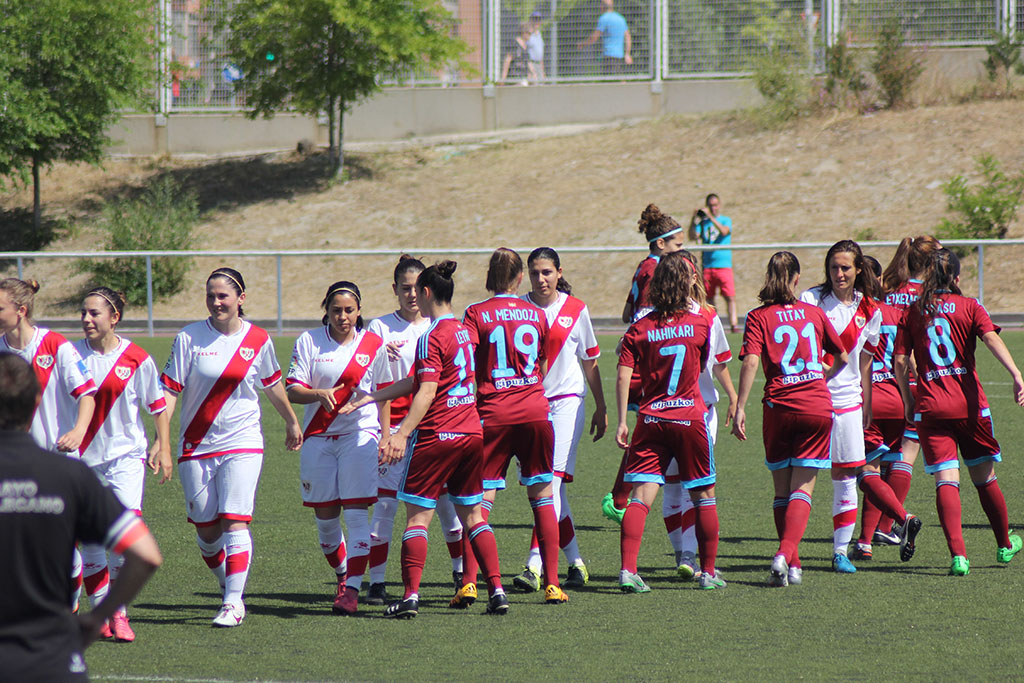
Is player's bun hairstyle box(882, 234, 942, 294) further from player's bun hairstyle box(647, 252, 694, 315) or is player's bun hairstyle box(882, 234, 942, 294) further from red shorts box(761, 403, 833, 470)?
player's bun hairstyle box(647, 252, 694, 315)

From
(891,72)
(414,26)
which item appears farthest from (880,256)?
(414,26)

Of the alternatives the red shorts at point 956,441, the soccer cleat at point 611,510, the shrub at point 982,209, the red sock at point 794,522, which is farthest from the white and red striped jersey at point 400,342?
the shrub at point 982,209

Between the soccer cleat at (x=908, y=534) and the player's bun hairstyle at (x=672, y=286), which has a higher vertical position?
the player's bun hairstyle at (x=672, y=286)

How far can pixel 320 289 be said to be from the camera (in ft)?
80.0

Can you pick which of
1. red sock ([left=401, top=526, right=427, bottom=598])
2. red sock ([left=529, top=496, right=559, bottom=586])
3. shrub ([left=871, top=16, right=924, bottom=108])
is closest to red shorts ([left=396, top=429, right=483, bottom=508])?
red sock ([left=401, top=526, right=427, bottom=598])

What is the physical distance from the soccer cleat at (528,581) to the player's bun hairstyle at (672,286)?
5.66 ft

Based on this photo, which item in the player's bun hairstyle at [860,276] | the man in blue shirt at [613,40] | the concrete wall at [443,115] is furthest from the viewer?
the concrete wall at [443,115]

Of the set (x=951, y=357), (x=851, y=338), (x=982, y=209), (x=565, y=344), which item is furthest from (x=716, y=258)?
(x=565, y=344)

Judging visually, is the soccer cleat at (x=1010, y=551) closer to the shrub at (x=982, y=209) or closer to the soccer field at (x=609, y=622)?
the soccer field at (x=609, y=622)

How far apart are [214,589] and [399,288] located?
2107mm

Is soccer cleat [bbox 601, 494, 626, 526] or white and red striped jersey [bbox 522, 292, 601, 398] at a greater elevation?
white and red striped jersey [bbox 522, 292, 601, 398]

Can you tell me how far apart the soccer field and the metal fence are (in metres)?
24.2

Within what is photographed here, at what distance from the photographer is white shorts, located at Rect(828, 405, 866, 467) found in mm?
7129

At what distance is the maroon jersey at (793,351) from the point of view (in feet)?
22.1
